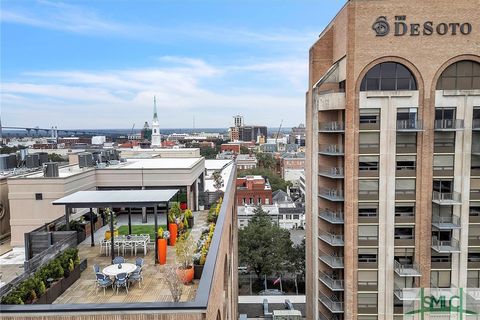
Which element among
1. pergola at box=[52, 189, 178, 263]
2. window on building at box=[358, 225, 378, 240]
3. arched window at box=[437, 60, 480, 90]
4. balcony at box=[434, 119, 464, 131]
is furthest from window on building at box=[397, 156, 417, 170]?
pergola at box=[52, 189, 178, 263]

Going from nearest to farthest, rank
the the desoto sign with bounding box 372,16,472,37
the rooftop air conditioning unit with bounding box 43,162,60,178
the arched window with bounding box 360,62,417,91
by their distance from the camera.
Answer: the rooftop air conditioning unit with bounding box 43,162,60,178, the the desoto sign with bounding box 372,16,472,37, the arched window with bounding box 360,62,417,91

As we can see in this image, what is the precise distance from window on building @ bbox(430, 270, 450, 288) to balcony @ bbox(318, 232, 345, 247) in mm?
6648

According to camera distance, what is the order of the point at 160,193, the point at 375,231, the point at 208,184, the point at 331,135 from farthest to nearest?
the point at 208,184, the point at 331,135, the point at 375,231, the point at 160,193

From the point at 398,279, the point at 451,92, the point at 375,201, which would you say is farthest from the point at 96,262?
the point at 451,92

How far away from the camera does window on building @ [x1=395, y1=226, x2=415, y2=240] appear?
27.7m

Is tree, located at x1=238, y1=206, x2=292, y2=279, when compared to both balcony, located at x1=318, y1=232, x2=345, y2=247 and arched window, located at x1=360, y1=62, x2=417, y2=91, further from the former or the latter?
arched window, located at x1=360, y1=62, x2=417, y2=91

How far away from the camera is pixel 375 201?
2770 cm

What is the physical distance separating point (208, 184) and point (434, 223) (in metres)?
20.6

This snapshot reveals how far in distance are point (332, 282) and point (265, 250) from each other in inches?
982

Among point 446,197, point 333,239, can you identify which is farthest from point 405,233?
point 333,239

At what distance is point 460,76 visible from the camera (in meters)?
26.5

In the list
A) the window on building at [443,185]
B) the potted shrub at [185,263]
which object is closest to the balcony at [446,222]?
the window on building at [443,185]

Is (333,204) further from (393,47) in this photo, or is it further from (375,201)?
(393,47)

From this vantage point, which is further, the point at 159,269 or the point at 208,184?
the point at 208,184
